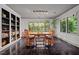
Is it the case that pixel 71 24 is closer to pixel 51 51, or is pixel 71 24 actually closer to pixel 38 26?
pixel 51 51

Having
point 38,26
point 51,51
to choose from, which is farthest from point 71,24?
point 38,26

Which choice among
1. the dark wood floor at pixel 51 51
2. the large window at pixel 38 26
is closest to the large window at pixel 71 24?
the dark wood floor at pixel 51 51

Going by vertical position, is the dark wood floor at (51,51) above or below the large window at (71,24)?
below

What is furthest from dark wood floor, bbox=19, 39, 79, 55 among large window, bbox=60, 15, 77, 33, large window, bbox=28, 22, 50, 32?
large window, bbox=28, 22, 50, 32

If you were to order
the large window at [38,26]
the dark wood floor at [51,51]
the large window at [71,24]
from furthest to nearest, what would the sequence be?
the large window at [38,26], the large window at [71,24], the dark wood floor at [51,51]

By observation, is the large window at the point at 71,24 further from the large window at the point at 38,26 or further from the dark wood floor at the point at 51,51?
the large window at the point at 38,26

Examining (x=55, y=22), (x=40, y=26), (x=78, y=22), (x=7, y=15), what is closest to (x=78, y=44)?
(x=78, y=22)

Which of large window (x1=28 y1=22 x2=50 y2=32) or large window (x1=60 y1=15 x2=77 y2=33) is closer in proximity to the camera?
A: large window (x1=60 y1=15 x2=77 y2=33)

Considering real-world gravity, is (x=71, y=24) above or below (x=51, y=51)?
above

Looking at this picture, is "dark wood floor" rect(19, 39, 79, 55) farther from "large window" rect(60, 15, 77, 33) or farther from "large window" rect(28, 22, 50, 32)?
"large window" rect(28, 22, 50, 32)
